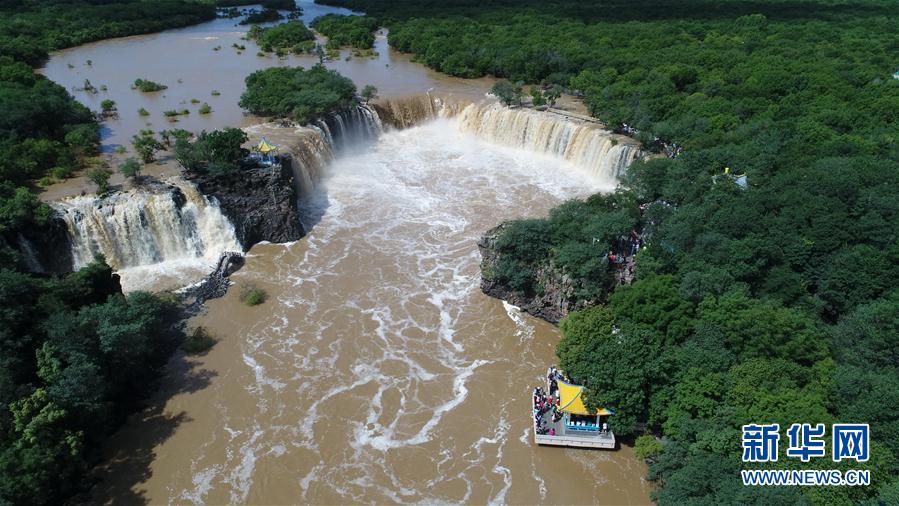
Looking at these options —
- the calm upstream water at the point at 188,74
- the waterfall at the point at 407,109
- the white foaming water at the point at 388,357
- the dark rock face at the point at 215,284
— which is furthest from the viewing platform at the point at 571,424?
the calm upstream water at the point at 188,74

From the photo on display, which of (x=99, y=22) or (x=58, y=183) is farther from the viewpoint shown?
(x=99, y=22)

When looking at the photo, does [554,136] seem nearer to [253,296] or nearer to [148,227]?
[253,296]

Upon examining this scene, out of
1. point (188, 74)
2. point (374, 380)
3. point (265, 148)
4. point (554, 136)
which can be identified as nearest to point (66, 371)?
point (374, 380)

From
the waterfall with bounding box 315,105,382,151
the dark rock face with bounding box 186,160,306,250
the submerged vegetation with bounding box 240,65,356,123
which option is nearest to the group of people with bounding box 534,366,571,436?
the dark rock face with bounding box 186,160,306,250

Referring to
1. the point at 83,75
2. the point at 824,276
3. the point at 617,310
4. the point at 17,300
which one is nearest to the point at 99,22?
the point at 83,75

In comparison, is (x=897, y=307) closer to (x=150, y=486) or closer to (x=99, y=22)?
(x=150, y=486)

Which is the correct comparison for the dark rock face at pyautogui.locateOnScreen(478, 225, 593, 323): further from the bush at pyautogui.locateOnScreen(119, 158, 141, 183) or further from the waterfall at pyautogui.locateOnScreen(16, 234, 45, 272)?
the waterfall at pyautogui.locateOnScreen(16, 234, 45, 272)
